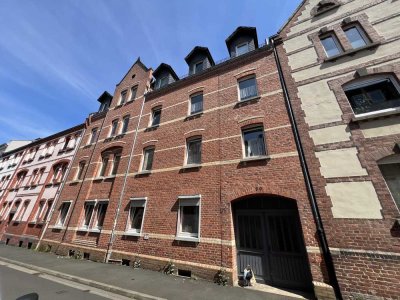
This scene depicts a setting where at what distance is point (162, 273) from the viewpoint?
8.28m

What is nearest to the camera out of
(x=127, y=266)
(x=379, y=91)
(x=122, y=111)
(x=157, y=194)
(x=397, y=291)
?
(x=397, y=291)

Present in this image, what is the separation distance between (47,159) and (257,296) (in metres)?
23.0

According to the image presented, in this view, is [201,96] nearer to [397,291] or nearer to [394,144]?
[394,144]

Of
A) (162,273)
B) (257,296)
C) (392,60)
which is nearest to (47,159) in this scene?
(162,273)

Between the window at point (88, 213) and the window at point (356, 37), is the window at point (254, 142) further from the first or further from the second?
the window at point (88, 213)

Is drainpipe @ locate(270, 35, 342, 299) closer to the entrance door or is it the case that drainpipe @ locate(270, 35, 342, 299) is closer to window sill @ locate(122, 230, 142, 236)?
the entrance door

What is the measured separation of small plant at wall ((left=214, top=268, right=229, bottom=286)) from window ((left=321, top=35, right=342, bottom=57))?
10429 mm

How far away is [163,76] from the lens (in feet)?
51.4

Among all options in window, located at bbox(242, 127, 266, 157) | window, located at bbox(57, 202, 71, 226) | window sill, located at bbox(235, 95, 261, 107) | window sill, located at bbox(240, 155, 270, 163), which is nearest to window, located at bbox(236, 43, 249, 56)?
window sill, located at bbox(235, 95, 261, 107)

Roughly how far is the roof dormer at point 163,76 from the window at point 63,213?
11457 mm

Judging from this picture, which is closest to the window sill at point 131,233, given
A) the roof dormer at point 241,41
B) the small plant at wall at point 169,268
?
the small plant at wall at point 169,268

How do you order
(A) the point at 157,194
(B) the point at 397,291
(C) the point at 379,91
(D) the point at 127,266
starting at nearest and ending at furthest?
(B) the point at 397,291, (C) the point at 379,91, (D) the point at 127,266, (A) the point at 157,194

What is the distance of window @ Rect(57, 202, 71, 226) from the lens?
564 inches

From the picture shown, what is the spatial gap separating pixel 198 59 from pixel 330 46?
825 centimetres
